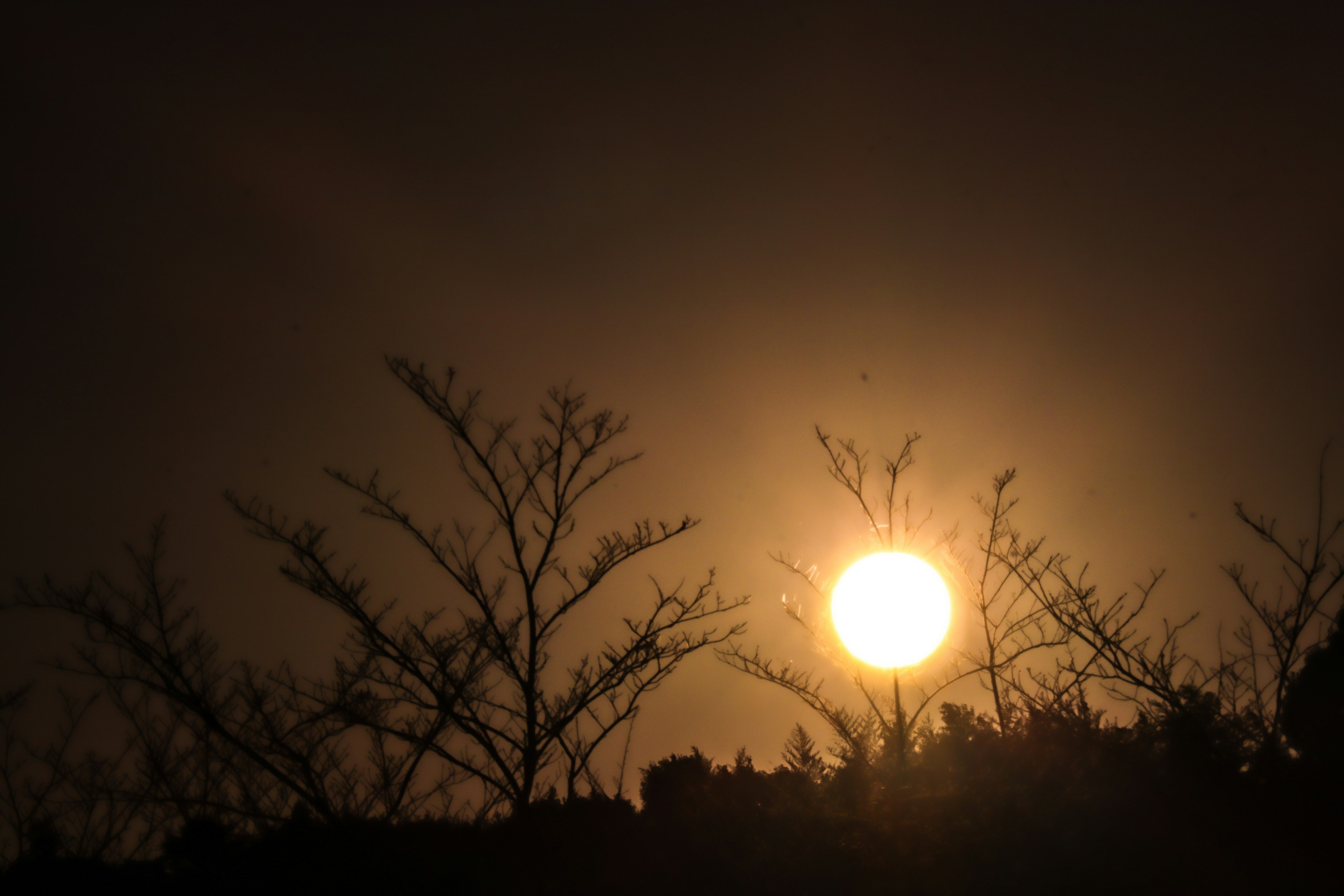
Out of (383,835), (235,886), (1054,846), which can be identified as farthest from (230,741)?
(1054,846)

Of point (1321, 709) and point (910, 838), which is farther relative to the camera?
point (1321, 709)

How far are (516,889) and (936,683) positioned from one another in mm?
5300

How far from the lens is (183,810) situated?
8.30 metres

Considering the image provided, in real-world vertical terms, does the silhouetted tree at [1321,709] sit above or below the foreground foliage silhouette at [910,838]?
above

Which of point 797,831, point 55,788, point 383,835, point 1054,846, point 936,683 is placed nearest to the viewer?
point 1054,846

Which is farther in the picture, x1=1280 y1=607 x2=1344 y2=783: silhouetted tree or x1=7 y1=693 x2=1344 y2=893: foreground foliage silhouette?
x1=1280 y1=607 x2=1344 y2=783: silhouetted tree

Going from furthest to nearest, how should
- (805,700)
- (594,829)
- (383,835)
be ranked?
(805,700) < (594,829) < (383,835)

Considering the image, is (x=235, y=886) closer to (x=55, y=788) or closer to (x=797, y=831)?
(x=797, y=831)

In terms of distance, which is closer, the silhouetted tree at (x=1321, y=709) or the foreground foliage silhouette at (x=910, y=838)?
the foreground foliage silhouette at (x=910, y=838)

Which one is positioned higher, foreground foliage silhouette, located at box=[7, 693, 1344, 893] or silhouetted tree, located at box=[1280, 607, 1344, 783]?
silhouetted tree, located at box=[1280, 607, 1344, 783]

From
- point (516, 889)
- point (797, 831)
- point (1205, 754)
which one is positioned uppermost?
point (1205, 754)

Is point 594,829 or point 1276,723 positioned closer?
point 1276,723

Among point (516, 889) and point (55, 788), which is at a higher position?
point (55, 788)

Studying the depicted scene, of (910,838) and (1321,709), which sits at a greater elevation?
(1321,709)
